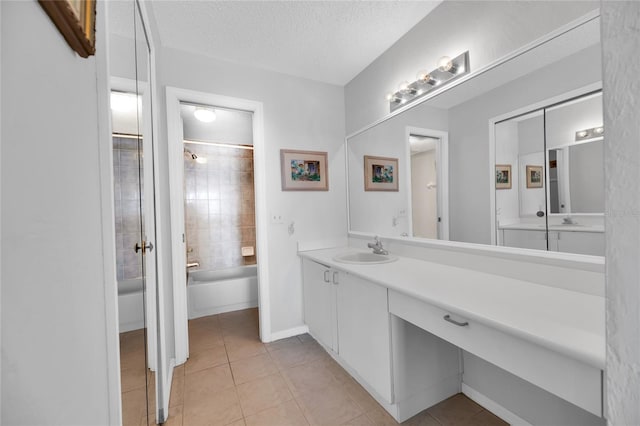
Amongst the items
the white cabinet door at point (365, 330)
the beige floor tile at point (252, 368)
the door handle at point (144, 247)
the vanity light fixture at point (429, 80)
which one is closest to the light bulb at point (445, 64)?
the vanity light fixture at point (429, 80)

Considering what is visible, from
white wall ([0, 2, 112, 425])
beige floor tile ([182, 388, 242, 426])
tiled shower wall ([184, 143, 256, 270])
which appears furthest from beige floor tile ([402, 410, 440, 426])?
tiled shower wall ([184, 143, 256, 270])

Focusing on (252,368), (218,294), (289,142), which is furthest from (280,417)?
(289,142)

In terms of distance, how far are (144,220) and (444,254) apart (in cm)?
170

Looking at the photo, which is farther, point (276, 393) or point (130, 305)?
point (276, 393)

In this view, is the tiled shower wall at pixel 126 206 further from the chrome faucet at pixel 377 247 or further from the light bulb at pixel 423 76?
the light bulb at pixel 423 76

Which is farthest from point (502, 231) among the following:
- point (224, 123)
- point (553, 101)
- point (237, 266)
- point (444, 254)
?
point (237, 266)

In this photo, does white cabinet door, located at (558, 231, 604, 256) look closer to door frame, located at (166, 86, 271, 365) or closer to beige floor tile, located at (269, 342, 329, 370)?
beige floor tile, located at (269, 342, 329, 370)

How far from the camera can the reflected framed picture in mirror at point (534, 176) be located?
1.28m

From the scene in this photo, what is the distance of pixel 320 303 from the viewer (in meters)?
2.14

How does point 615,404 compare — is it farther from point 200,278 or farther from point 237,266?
point 237,266

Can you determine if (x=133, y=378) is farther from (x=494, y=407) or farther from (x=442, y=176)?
(x=442, y=176)

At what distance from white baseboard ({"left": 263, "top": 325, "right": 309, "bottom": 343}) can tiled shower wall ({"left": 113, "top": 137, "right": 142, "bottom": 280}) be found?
1.56 metres

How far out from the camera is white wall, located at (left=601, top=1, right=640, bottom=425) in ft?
1.04

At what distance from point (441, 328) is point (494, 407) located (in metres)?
0.84
